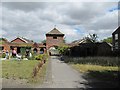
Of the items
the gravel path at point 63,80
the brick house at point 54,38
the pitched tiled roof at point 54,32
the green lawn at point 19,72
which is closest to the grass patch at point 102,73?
the gravel path at point 63,80

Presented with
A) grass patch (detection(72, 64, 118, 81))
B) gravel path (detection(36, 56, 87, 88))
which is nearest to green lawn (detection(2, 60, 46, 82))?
gravel path (detection(36, 56, 87, 88))

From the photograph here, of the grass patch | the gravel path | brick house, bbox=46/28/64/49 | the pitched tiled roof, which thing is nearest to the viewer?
the gravel path

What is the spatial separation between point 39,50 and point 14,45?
23.4 feet

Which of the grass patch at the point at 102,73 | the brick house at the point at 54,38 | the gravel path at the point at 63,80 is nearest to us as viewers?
the gravel path at the point at 63,80

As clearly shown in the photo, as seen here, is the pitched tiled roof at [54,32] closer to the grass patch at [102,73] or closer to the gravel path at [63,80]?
the grass patch at [102,73]

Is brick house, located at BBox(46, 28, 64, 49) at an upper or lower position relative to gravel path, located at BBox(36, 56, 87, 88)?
upper

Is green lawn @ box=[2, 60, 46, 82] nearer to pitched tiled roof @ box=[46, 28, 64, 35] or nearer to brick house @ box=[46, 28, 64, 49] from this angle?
brick house @ box=[46, 28, 64, 49]

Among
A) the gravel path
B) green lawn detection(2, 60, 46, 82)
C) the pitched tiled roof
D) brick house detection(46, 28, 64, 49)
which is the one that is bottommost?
the gravel path

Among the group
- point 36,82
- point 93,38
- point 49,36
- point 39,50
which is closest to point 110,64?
point 36,82

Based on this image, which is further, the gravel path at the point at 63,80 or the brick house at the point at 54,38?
the brick house at the point at 54,38

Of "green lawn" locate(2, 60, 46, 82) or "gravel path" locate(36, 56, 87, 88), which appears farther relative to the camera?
"green lawn" locate(2, 60, 46, 82)

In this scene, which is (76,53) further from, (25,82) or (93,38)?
(25,82)

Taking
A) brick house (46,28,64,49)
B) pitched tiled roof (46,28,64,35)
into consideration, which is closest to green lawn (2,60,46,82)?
brick house (46,28,64,49)

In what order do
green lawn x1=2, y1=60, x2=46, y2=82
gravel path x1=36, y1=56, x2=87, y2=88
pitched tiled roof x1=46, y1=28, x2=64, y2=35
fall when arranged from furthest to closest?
1. pitched tiled roof x1=46, y1=28, x2=64, y2=35
2. green lawn x1=2, y1=60, x2=46, y2=82
3. gravel path x1=36, y1=56, x2=87, y2=88
